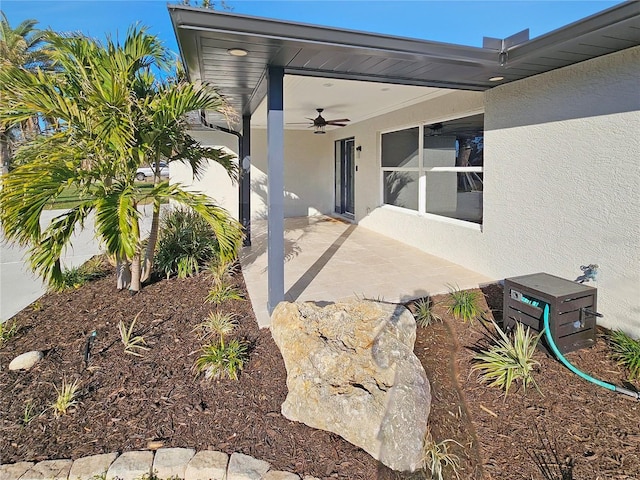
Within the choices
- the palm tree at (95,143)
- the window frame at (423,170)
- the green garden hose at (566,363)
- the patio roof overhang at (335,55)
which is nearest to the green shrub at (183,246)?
the palm tree at (95,143)

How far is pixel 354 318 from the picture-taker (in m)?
3.27

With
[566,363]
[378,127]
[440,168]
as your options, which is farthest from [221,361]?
[378,127]

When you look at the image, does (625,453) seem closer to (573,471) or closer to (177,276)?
(573,471)

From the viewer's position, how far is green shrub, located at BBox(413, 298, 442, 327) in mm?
3917

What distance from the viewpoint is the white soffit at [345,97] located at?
19.1ft

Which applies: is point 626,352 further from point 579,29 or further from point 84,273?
point 84,273

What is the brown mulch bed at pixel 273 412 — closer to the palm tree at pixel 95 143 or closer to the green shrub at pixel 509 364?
the green shrub at pixel 509 364

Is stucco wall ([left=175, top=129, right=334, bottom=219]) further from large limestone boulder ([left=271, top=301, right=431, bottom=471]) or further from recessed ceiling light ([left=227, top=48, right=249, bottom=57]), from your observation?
large limestone boulder ([left=271, top=301, right=431, bottom=471])

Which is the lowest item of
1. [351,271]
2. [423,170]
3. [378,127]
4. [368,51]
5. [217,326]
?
[217,326]

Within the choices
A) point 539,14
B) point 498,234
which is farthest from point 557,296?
point 539,14

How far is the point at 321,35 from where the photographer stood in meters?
3.42

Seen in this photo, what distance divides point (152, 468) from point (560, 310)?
3253mm

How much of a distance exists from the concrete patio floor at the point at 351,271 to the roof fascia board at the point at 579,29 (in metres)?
2.81

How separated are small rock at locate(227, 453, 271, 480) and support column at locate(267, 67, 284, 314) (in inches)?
81.1
